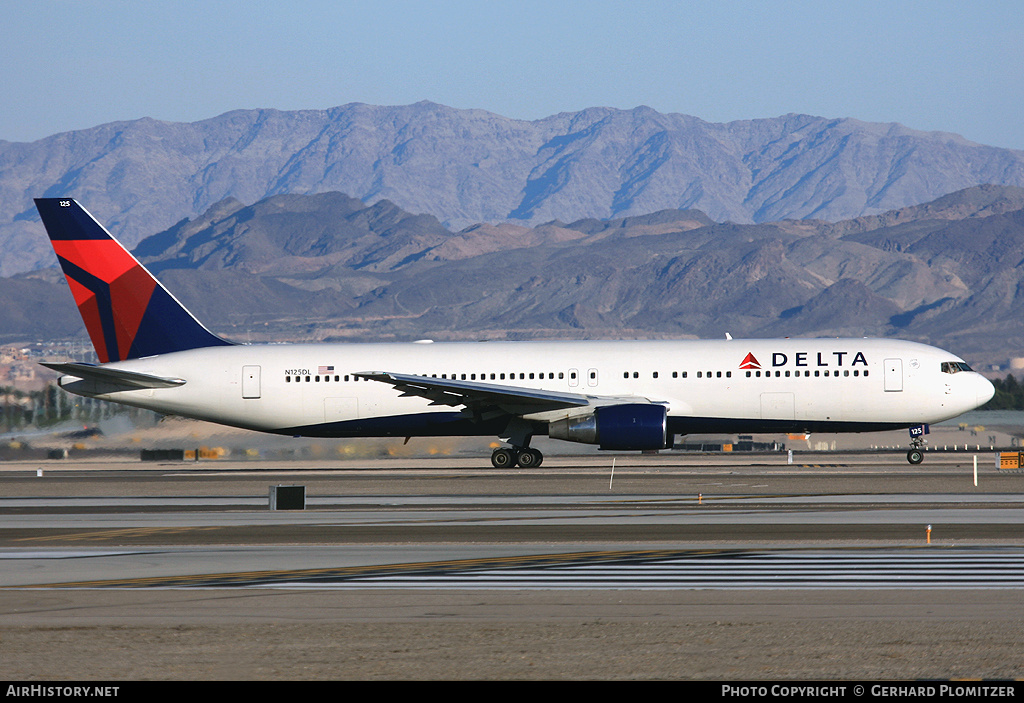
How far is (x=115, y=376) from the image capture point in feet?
145

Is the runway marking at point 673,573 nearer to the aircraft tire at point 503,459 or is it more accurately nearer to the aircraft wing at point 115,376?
the aircraft tire at point 503,459

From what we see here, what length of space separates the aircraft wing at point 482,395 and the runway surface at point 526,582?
328 inches

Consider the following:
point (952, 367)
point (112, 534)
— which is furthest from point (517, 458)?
point (112, 534)

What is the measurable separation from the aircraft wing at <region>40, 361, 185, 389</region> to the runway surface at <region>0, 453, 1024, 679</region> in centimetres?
923

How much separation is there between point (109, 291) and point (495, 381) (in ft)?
47.5

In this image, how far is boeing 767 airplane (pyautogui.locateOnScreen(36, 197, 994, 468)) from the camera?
43406 millimetres

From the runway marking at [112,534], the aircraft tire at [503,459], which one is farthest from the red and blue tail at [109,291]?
the runway marking at [112,534]

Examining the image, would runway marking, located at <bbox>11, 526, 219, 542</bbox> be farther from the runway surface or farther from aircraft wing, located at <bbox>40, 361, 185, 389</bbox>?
aircraft wing, located at <bbox>40, 361, 185, 389</bbox>

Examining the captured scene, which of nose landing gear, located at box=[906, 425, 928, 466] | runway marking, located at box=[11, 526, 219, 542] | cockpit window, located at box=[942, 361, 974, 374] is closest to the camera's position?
runway marking, located at box=[11, 526, 219, 542]

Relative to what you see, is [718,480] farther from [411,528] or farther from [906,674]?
[906,674]

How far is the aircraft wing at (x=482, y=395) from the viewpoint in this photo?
4234 centimetres

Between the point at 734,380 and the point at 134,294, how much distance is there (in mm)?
21833

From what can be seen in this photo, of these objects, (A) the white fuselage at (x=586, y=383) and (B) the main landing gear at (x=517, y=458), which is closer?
(A) the white fuselage at (x=586, y=383)

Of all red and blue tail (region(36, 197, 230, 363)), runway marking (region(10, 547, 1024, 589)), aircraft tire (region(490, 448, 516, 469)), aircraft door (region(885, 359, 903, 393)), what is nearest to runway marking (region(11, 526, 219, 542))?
runway marking (region(10, 547, 1024, 589))
